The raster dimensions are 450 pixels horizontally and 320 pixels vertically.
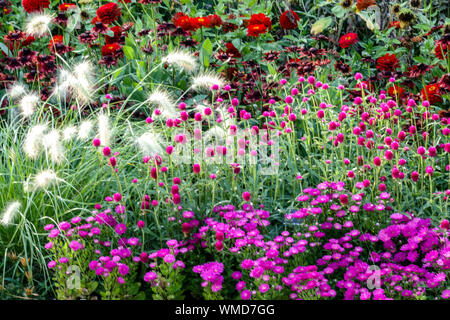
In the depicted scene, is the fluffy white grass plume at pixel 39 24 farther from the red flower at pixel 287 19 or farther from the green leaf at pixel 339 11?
the green leaf at pixel 339 11

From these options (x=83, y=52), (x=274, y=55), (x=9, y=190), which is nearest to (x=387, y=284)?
(x=9, y=190)

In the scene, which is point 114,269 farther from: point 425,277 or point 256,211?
point 425,277

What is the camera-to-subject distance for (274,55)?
15.2 ft

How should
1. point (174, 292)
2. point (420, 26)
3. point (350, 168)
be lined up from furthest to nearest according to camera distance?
point (420, 26)
point (350, 168)
point (174, 292)

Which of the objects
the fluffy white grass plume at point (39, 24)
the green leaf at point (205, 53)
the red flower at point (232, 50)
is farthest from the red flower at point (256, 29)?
the fluffy white grass plume at point (39, 24)

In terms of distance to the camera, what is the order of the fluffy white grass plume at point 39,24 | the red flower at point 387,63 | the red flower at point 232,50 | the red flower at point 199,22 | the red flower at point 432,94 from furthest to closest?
the red flower at point 232,50
the red flower at point 199,22
the red flower at point 387,63
the red flower at point 432,94
the fluffy white grass plume at point 39,24

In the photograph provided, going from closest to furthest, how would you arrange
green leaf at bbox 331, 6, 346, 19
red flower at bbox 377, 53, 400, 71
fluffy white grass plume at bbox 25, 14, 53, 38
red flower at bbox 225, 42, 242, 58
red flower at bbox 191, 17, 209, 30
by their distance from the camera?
fluffy white grass plume at bbox 25, 14, 53, 38, red flower at bbox 377, 53, 400, 71, red flower at bbox 191, 17, 209, 30, red flower at bbox 225, 42, 242, 58, green leaf at bbox 331, 6, 346, 19

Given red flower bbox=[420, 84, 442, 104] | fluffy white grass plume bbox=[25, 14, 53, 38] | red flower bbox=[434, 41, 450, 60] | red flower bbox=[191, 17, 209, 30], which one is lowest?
red flower bbox=[420, 84, 442, 104]

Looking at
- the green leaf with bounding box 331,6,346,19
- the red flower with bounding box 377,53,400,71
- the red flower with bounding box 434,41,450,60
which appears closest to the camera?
the red flower with bounding box 434,41,450,60

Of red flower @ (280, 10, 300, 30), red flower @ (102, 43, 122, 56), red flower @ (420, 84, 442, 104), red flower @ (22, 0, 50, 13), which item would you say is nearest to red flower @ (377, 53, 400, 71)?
red flower @ (420, 84, 442, 104)

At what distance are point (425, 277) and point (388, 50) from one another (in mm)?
3353

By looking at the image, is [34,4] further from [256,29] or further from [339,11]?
[339,11]

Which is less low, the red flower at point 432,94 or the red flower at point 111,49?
the red flower at point 111,49

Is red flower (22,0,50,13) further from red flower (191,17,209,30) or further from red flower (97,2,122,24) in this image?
red flower (191,17,209,30)
